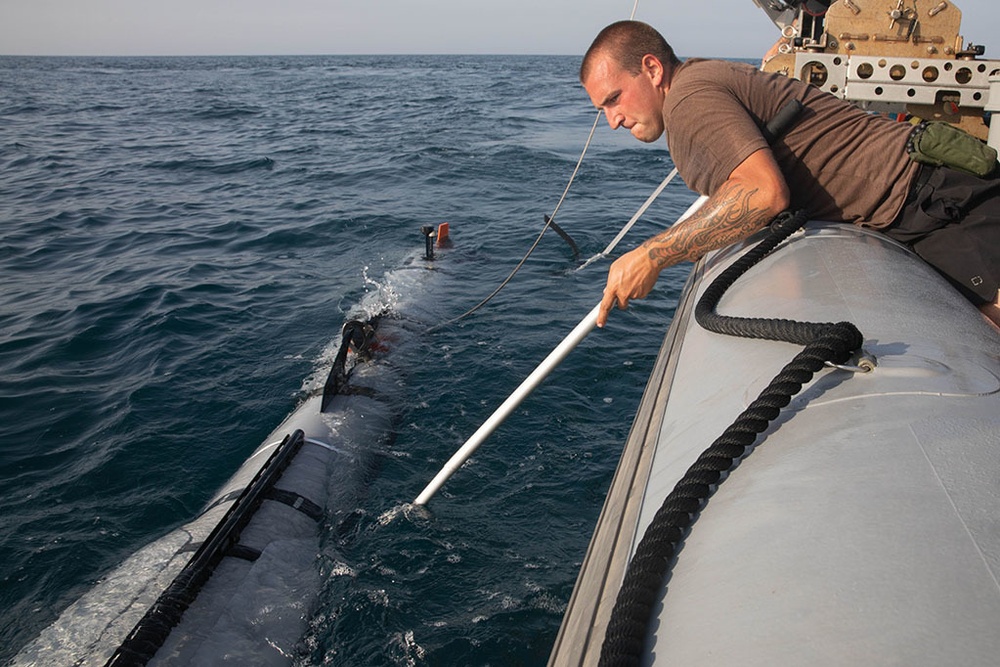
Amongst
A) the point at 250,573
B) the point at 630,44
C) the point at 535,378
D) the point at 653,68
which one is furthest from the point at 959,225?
the point at 250,573

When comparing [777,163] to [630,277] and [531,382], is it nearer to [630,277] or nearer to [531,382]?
[630,277]

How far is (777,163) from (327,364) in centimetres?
567

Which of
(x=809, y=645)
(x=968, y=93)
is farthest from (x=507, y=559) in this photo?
(x=968, y=93)

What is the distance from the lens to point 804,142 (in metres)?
3.31

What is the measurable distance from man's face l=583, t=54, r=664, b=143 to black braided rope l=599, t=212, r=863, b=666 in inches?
54.6

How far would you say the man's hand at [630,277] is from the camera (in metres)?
2.89

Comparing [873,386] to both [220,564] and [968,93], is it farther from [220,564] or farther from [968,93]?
[968,93]

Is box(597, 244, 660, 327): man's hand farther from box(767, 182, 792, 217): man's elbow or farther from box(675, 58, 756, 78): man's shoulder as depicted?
box(675, 58, 756, 78): man's shoulder

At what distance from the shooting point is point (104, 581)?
14.0 ft

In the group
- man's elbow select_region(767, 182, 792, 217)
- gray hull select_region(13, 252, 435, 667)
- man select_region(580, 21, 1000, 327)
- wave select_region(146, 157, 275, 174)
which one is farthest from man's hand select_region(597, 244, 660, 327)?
wave select_region(146, 157, 275, 174)

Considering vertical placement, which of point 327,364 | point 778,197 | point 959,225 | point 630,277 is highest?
point 778,197

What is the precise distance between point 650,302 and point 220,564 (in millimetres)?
6908

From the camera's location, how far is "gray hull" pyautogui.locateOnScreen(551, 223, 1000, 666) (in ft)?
4.09

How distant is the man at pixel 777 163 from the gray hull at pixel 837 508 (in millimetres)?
505
